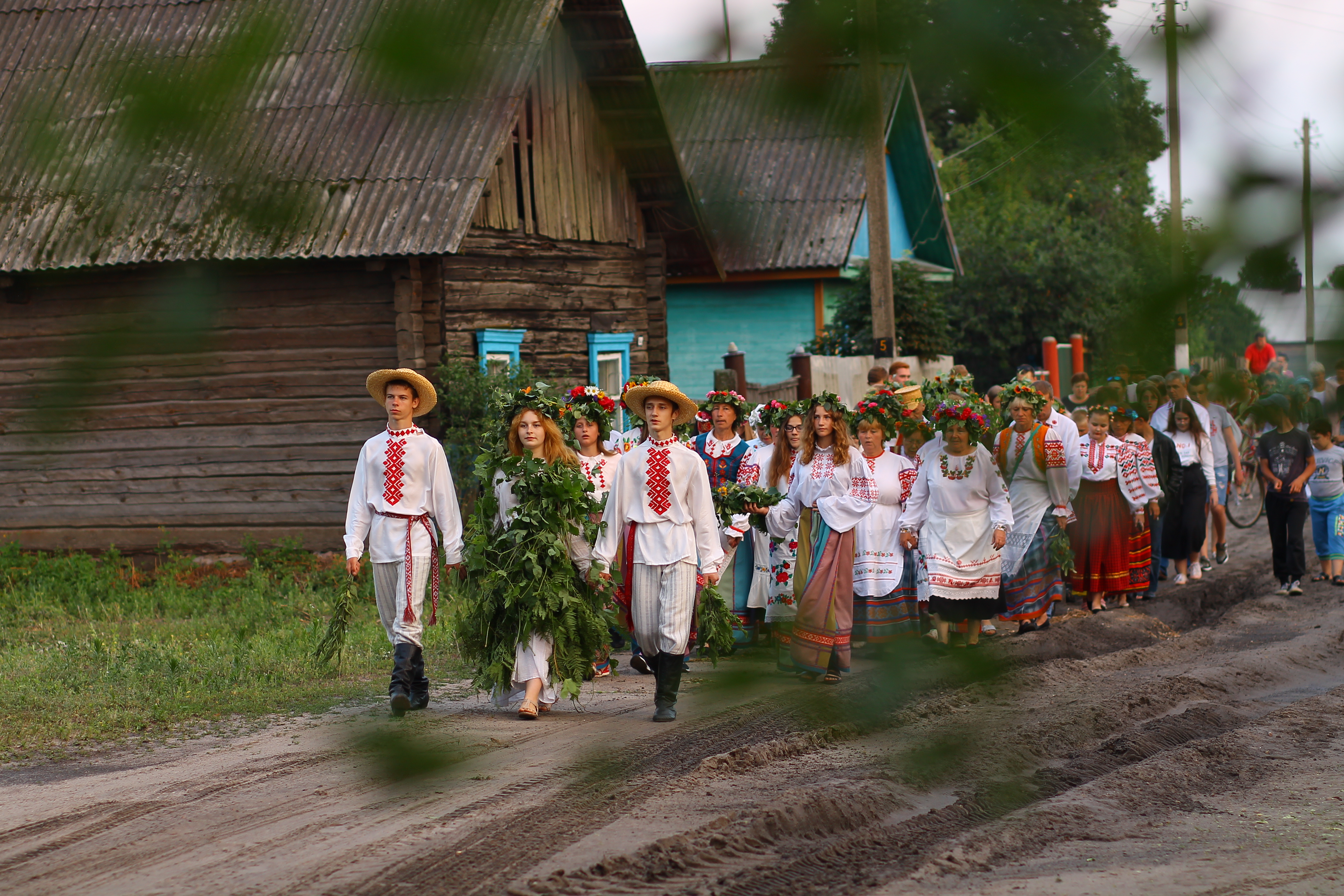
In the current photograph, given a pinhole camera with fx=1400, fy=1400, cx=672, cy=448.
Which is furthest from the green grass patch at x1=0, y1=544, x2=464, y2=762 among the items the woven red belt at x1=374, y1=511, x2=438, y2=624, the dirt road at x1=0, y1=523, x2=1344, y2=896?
the dirt road at x1=0, y1=523, x2=1344, y2=896

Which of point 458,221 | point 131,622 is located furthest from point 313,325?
point 131,622

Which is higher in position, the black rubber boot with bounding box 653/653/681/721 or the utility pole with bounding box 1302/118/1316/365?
the utility pole with bounding box 1302/118/1316/365

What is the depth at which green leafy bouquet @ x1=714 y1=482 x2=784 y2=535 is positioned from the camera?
29.9 ft

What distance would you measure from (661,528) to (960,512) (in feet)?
11.1

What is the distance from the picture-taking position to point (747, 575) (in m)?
10.3

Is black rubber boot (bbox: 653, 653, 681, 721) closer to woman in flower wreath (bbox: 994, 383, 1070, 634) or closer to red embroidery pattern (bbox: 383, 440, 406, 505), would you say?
red embroidery pattern (bbox: 383, 440, 406, 505)

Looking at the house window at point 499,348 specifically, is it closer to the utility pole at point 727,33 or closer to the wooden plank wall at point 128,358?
the wooden plank wall at point 128,358

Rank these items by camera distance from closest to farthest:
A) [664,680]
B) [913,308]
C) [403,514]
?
[913,308], [664,680], [403,514]

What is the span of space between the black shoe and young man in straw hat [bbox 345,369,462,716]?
1.39 m

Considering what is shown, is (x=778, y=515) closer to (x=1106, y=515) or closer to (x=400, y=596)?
(x=400, y=596)

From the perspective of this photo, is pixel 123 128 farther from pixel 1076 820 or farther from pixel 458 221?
pixel 1076 820

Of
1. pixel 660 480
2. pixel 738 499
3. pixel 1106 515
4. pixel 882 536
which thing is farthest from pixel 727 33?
pixel 1106 515

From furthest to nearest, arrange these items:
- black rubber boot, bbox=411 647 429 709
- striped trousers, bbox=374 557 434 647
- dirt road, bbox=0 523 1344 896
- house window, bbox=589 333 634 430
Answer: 1. house window, bbox=589 333 634 430
2. striped trousers, bbox=374 557 434 647
3. black rubber boot, bbox=411 647 429 709
4. dirt road, bbox=0 523 1344 896

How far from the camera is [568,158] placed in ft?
4.67
